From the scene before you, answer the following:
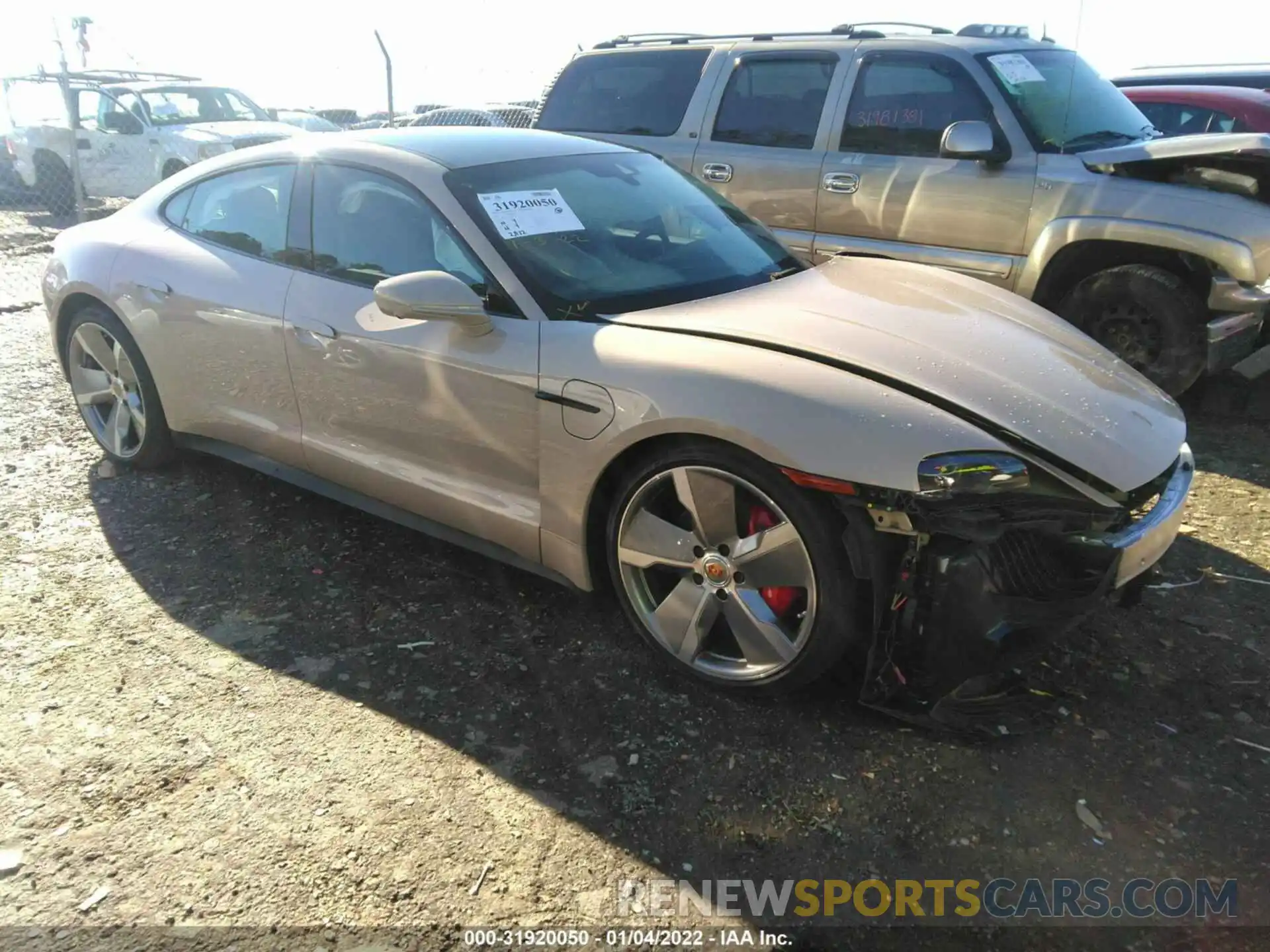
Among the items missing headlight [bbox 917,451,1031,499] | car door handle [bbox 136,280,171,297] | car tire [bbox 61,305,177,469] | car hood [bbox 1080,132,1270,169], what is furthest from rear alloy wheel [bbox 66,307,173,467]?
car hood [bbox 1080,132,1270,169]

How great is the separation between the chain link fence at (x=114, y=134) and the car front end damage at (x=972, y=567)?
28.5ft

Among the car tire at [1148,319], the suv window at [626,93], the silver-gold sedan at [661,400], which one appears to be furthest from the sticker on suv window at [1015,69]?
the silver-gold sedan at [661,400]

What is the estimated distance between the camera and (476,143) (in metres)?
3.59

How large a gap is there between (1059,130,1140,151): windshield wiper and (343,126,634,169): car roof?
2.77m

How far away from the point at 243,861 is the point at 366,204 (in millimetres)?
2241

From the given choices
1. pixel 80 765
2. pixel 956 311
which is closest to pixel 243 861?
pixel 80 765

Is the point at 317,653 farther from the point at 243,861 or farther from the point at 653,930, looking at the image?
the point at 653,930

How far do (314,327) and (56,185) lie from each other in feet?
42.0

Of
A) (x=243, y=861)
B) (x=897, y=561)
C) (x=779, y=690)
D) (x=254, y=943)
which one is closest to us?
(x=254, y=943)

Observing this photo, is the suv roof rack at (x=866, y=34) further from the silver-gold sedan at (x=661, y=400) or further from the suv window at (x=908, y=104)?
the silver-gold sedan at (x=661, y=400)

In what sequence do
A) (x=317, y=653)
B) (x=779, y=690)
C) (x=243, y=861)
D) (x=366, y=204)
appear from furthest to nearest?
1. (x=366, y=204)
2. (x=317, y=653)
3. (x=779, y=690)
4. (x=243, y=861)

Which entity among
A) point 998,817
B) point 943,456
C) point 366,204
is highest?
point 366,204

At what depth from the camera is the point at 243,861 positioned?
229 centimetres

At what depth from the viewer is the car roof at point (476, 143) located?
11.3 ft
